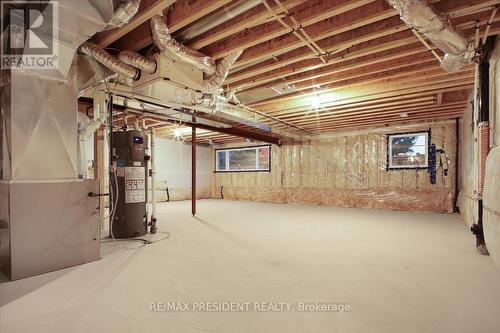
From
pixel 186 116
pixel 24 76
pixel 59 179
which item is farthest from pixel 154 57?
pixel 186 116

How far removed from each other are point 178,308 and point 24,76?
2297 mm

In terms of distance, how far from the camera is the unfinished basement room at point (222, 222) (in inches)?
64.8

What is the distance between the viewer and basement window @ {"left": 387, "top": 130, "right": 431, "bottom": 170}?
6055mm

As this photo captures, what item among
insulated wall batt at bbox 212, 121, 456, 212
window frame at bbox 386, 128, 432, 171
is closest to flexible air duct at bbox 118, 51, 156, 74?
insulated wall batt at bbox 212, 121, 456, 212

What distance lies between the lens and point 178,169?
8805 mm

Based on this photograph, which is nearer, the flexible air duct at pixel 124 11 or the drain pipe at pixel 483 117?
the flexible air duct at pixel 124 11

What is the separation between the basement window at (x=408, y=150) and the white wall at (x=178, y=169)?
6.16 meters

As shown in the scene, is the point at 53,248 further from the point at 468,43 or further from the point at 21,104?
the point at 468,43

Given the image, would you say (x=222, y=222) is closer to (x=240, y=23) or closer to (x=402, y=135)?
(x=240, y=23)
